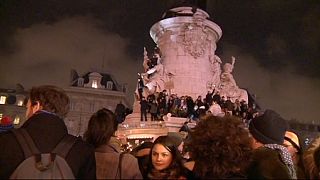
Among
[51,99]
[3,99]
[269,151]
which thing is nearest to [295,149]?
[269,151]

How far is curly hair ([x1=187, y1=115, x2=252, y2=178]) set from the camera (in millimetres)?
3383

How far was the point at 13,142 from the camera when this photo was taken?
3229 millimetres

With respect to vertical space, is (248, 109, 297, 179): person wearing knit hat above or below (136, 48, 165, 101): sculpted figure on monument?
below

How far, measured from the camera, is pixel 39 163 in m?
3.04

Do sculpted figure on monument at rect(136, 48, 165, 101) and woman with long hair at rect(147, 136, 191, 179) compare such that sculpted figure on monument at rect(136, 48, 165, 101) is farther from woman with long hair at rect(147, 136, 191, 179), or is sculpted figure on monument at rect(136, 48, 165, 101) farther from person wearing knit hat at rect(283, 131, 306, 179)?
woman with long hair at rect(147, 136, 191, 179)

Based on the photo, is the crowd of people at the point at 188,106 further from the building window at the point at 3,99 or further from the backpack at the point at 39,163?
the building window at the point at 3,99

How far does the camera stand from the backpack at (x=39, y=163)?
301 centimetres

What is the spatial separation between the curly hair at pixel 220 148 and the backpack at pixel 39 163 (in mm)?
1058

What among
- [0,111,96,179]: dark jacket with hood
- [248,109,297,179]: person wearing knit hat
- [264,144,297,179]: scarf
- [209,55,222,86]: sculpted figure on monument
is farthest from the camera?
[209,55,222,86]: sculpted figure on monument

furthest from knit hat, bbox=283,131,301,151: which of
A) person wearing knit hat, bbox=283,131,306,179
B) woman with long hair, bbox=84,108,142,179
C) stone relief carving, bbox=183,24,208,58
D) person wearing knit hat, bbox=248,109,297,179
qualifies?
stone relief carving, bbox=183,24,208,58

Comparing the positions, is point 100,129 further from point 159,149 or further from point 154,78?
point 154,78

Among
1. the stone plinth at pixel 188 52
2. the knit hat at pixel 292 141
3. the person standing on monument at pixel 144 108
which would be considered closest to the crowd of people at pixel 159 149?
the knit hat at pixel 292 141

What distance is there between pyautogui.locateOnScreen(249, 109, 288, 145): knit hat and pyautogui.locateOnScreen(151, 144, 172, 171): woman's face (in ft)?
2.80

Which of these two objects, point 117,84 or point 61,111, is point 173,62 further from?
point 117,84
